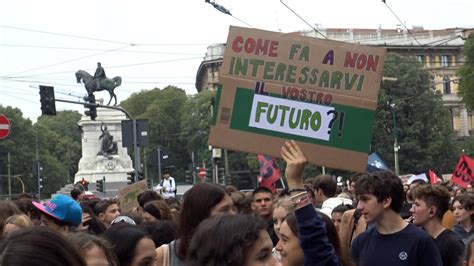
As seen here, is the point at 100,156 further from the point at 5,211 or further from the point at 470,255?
the point at 470,255

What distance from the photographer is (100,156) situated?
206 ft

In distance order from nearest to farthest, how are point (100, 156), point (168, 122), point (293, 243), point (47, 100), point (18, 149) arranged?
1. point (293, 243)
2. point (47, 100)
3. point (100, 156)
4. point (18, 149)
5. point (168, 122)

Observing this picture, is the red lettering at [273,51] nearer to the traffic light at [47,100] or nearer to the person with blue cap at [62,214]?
the person with blue cap at [62,214]

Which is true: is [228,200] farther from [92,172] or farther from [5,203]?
[92,172]

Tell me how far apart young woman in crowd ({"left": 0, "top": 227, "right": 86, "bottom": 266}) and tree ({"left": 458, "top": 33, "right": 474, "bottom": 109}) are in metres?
63.5

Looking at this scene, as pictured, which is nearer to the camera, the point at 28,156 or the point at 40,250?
the point at 40,250

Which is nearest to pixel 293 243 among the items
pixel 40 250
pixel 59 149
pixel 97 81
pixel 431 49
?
pixel 40 250

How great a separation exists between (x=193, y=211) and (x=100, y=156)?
57222 millimetres

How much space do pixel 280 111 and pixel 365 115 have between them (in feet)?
1.72

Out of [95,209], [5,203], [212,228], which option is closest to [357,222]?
[5,203]

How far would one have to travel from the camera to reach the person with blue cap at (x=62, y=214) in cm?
732

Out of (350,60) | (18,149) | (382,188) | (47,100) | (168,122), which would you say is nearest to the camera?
(382,188)

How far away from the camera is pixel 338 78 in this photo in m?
7.23

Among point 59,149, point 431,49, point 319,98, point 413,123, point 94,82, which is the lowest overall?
point 59,149
